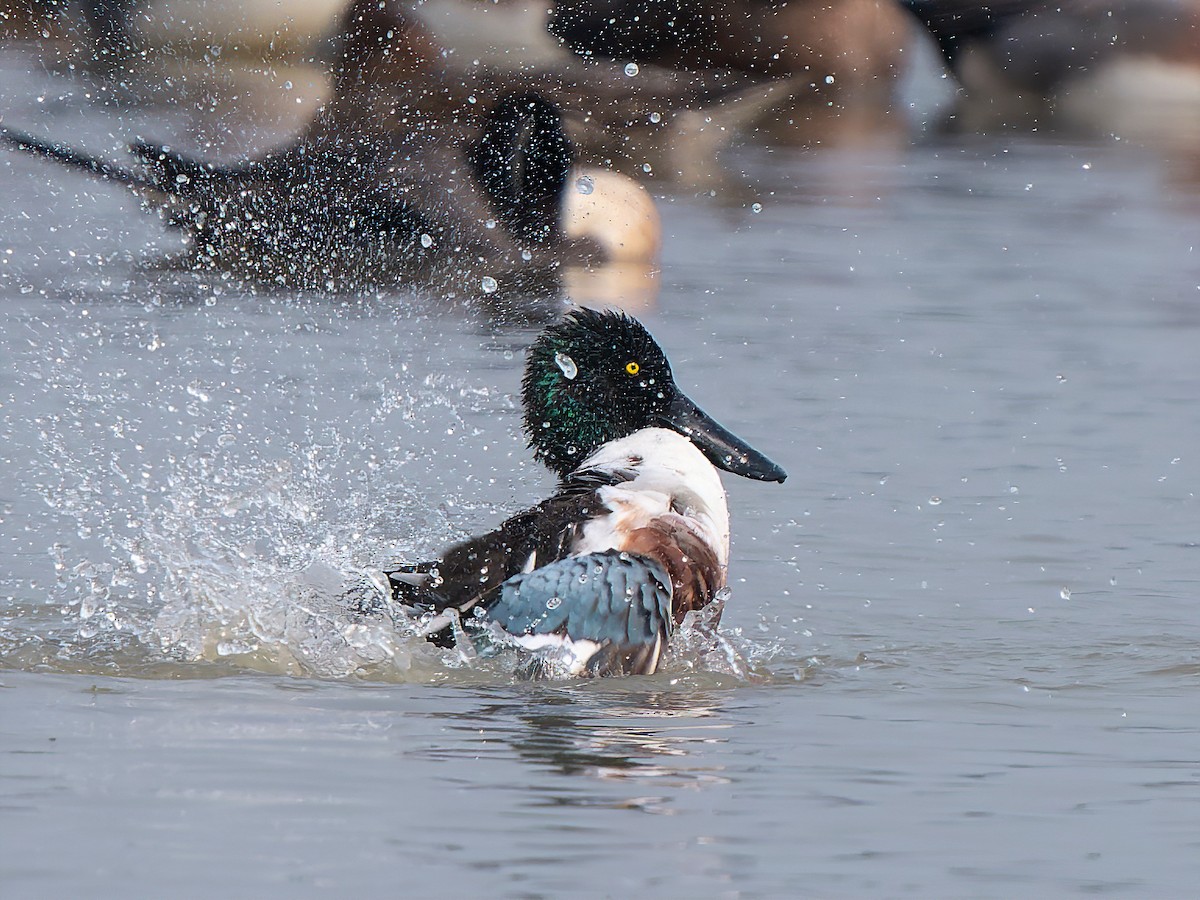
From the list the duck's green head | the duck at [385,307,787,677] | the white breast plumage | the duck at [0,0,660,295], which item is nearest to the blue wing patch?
the duck at [385,307,787,677]

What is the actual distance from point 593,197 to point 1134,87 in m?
7.05

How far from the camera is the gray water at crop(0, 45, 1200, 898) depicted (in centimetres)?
379

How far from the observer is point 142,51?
17.0 meters

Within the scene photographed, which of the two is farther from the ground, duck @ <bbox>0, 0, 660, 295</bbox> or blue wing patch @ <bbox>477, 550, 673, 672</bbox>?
duck @ <bbox>0, 0, 660, 295</bbox>

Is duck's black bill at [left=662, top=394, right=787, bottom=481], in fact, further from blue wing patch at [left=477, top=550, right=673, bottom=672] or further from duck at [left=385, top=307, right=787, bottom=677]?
blue wing patch at [left=477, top=550, right=673, bottom=672]

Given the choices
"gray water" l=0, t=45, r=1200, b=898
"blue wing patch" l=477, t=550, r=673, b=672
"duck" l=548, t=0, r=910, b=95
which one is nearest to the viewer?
"gray water" l=0, t=45, r=1200, b=898

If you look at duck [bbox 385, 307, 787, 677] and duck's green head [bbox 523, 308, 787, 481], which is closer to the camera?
duck [bbox 385, 307, 787, 677]

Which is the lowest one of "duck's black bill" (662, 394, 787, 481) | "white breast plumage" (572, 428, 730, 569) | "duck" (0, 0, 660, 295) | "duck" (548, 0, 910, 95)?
"white breast plumage" (572, 428, 730, 569)

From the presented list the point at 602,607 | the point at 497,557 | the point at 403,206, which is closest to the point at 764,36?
the point at 403,206

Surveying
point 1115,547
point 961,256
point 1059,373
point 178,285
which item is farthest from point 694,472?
point 961,256

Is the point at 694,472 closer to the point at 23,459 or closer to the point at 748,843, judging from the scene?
the point at 748,843

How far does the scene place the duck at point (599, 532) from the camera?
201 inches

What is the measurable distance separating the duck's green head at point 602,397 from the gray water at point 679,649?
450 millimetres

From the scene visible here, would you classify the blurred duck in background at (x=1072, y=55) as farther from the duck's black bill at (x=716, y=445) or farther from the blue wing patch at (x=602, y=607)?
the blue wing patch at (x=602, y=607)
